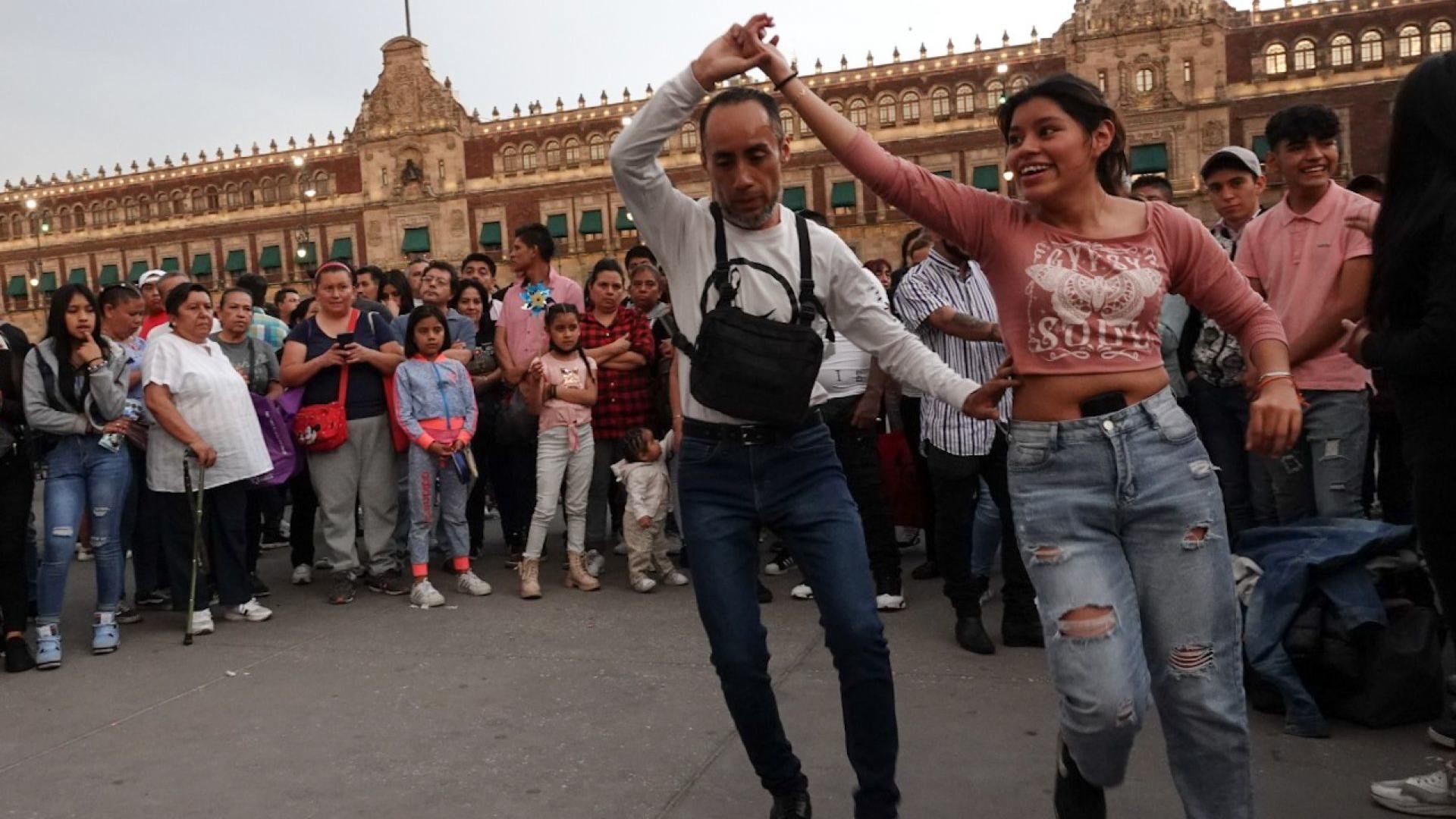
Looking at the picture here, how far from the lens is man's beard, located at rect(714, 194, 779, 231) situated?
2.66m

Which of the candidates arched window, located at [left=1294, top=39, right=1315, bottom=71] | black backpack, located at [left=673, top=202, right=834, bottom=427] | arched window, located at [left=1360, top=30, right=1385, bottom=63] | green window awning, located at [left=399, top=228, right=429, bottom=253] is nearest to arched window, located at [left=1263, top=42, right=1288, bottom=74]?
arched window, located at [left=1294, top=39, right=1315, bottom=71]

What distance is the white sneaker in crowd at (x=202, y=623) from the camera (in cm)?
523

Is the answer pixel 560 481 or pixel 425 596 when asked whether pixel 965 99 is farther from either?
pixel 425 596

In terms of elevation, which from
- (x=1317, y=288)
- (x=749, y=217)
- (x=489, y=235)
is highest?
(x=489, y=235)

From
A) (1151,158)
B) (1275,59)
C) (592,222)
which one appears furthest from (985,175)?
(592,222)

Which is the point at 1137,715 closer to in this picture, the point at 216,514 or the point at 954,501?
the point at 954,501

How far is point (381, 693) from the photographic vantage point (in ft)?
13.5

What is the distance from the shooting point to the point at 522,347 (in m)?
6.60

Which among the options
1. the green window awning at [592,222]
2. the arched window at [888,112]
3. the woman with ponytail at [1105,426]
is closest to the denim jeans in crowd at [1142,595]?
the woman with ponytail at [1105,426]

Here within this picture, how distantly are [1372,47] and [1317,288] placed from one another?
38405 mm

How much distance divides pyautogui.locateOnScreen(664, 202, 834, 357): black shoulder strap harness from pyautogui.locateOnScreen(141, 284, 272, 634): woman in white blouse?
3.63 meters

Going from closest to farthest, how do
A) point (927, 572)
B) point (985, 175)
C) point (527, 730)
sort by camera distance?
point (527, 730) → point (927, 572) → point (985, 175)

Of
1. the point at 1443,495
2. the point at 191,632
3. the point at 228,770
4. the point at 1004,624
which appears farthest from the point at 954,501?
the point at 191,632

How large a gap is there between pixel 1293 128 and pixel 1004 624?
2.18m
